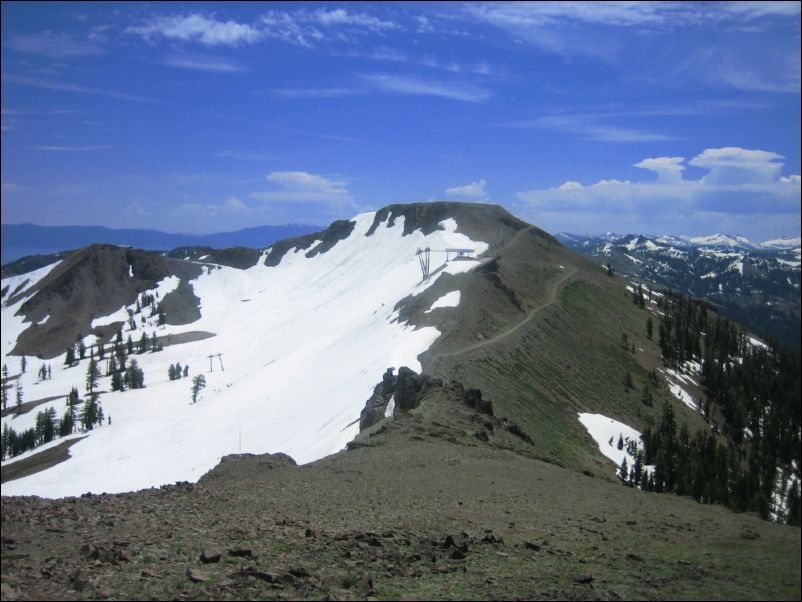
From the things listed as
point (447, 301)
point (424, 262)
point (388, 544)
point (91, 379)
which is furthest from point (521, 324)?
point (91, 379)

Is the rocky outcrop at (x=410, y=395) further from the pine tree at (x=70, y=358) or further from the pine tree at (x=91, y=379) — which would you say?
the pine tree at (x=70, y=358)

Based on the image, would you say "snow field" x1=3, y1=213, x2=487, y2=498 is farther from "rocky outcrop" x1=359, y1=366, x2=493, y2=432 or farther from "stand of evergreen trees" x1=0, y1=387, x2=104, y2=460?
"stand of evergreen trees" x1=0, y1=387, x2=104, y2=460

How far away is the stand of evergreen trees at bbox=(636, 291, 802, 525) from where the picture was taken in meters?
41.2

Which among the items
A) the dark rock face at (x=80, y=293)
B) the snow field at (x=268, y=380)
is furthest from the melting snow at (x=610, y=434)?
the dark rock face at (x=80, y=293)

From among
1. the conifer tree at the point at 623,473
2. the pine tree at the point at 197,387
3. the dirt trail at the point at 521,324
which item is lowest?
the pine tree at the point at 197,387

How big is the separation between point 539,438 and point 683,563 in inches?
1202

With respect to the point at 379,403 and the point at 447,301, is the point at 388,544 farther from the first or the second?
the point at 447,301

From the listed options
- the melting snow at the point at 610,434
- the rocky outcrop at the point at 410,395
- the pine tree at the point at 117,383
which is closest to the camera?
the rocky outcrop at the point at 410,395

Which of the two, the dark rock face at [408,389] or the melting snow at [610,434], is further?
the melting snow at [610,434]

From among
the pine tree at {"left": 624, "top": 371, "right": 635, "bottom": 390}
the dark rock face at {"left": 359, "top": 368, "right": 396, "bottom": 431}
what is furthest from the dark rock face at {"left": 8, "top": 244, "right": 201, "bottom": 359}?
the dark rock face at {"left": 359, "top": 368, "right": 396, "bottom": 431}

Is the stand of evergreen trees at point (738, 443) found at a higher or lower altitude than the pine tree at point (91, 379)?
higher

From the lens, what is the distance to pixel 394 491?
67.3 feet

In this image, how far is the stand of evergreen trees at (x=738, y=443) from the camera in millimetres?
41250

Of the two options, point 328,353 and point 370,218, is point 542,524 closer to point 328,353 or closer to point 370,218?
point 328,353
